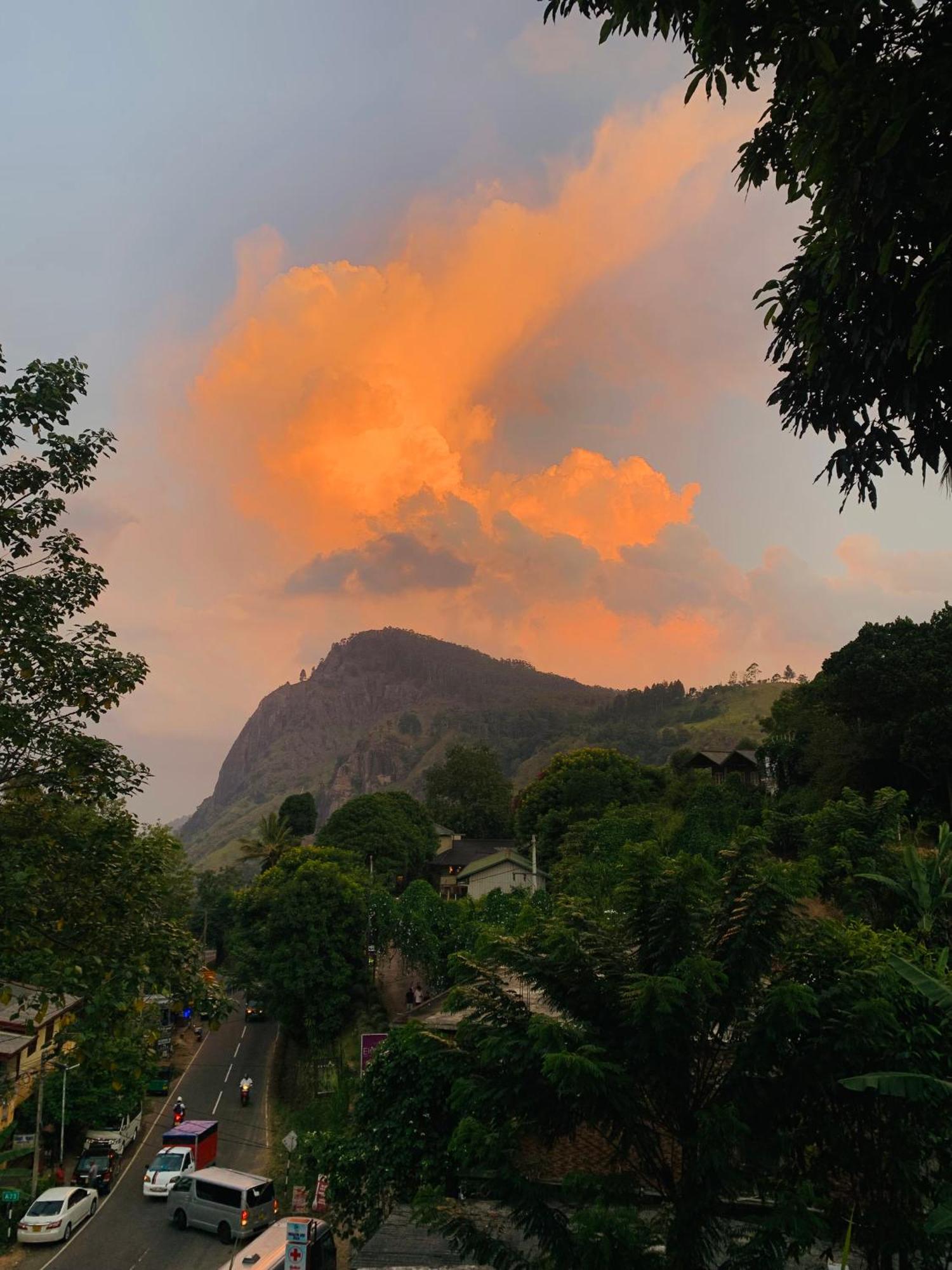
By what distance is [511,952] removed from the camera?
35.6 feet

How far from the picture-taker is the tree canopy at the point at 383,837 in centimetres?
7731

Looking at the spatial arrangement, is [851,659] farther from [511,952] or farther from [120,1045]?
[120,1045]

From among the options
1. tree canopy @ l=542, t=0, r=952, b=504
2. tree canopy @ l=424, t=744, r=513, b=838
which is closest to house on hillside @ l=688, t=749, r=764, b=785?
tree canopy @ l=424, t=744, r=513, b=838

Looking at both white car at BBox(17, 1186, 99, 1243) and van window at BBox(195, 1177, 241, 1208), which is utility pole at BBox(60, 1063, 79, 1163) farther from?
van window at BBox(195, 1177, 241, 1208)

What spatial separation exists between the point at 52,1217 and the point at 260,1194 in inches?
232


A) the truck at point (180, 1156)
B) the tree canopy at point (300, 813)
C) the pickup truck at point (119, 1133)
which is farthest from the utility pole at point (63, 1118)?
the tree canopy at point (300, 813)

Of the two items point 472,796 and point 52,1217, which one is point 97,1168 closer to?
point 52,1217

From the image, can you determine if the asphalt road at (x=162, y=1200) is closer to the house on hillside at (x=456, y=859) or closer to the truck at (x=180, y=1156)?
the truck at (x=180, y=1156)

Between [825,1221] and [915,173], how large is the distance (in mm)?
10285

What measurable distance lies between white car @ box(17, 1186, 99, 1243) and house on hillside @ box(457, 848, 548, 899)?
42.4 m

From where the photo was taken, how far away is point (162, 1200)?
1128 inches

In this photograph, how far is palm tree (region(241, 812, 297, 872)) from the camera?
7588 centimetres

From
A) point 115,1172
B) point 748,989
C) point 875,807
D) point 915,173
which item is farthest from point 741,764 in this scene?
point 915,173

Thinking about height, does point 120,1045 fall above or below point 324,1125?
above
